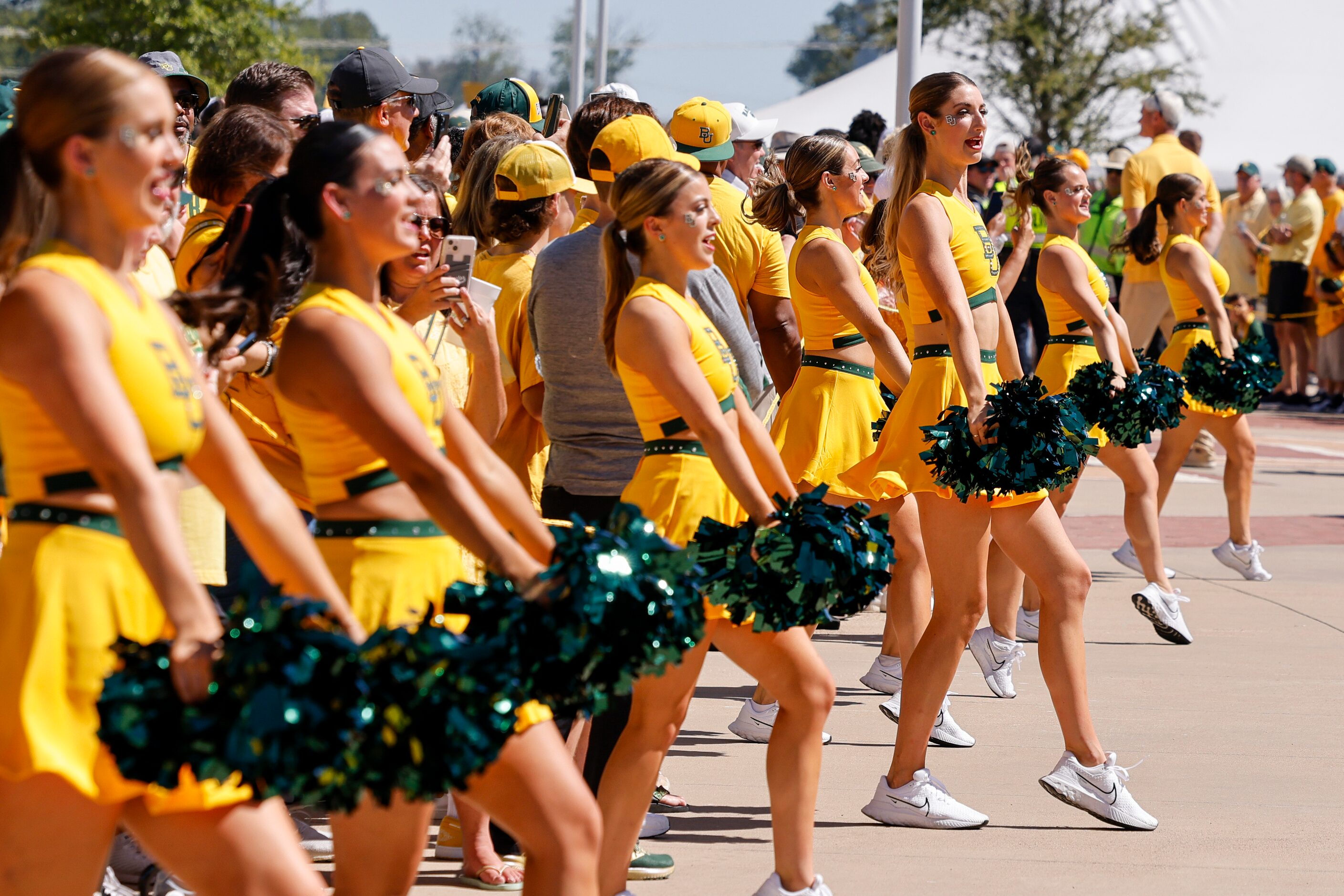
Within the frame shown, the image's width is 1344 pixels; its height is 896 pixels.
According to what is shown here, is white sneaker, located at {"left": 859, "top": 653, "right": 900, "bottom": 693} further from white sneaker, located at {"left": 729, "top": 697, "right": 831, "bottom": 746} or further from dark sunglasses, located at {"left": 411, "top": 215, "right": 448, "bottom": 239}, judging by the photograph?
dark sunglasses, located at {"left": 411, "top": 215, "right": 448, "bottom": 239}

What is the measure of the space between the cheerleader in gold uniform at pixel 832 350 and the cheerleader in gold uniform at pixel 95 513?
136 inches

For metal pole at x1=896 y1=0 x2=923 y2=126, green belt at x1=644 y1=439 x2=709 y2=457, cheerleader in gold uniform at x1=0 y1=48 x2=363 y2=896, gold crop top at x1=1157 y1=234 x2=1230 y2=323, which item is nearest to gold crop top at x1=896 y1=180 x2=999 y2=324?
green belt at x1=644 y1=439 x2=709 y2=457

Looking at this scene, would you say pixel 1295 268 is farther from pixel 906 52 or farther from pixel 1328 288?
pixel 906 52

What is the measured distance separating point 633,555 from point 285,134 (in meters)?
2.14

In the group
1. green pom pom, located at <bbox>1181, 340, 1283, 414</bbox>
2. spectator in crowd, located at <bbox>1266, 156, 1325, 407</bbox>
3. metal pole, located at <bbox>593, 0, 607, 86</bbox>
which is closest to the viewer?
green pom pom, located at <bbox>1181, 340, 1283, 414</bbox>

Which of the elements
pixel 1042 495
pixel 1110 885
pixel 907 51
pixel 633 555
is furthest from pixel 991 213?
pixel 633 555

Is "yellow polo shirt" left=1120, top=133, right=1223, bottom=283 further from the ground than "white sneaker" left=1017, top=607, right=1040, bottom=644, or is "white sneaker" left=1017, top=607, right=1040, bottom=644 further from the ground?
"yellow polo shirt" left=1120, top=133, right=1223, bottom=283

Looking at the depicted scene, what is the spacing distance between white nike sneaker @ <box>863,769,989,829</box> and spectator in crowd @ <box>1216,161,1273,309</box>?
15.7m

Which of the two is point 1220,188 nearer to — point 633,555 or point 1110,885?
point 1110,885

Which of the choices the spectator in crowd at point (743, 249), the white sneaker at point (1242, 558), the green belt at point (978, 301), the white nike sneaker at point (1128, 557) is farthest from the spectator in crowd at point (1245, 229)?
the green belt at point (978, 301)

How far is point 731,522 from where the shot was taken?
415cm

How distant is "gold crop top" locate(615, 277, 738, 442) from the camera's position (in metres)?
4.09

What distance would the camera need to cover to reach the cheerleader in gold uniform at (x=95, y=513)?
2.60 metres

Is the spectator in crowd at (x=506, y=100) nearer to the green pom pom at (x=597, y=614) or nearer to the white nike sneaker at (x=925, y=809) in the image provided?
the white nike sneaker at (x=925, y=809)
